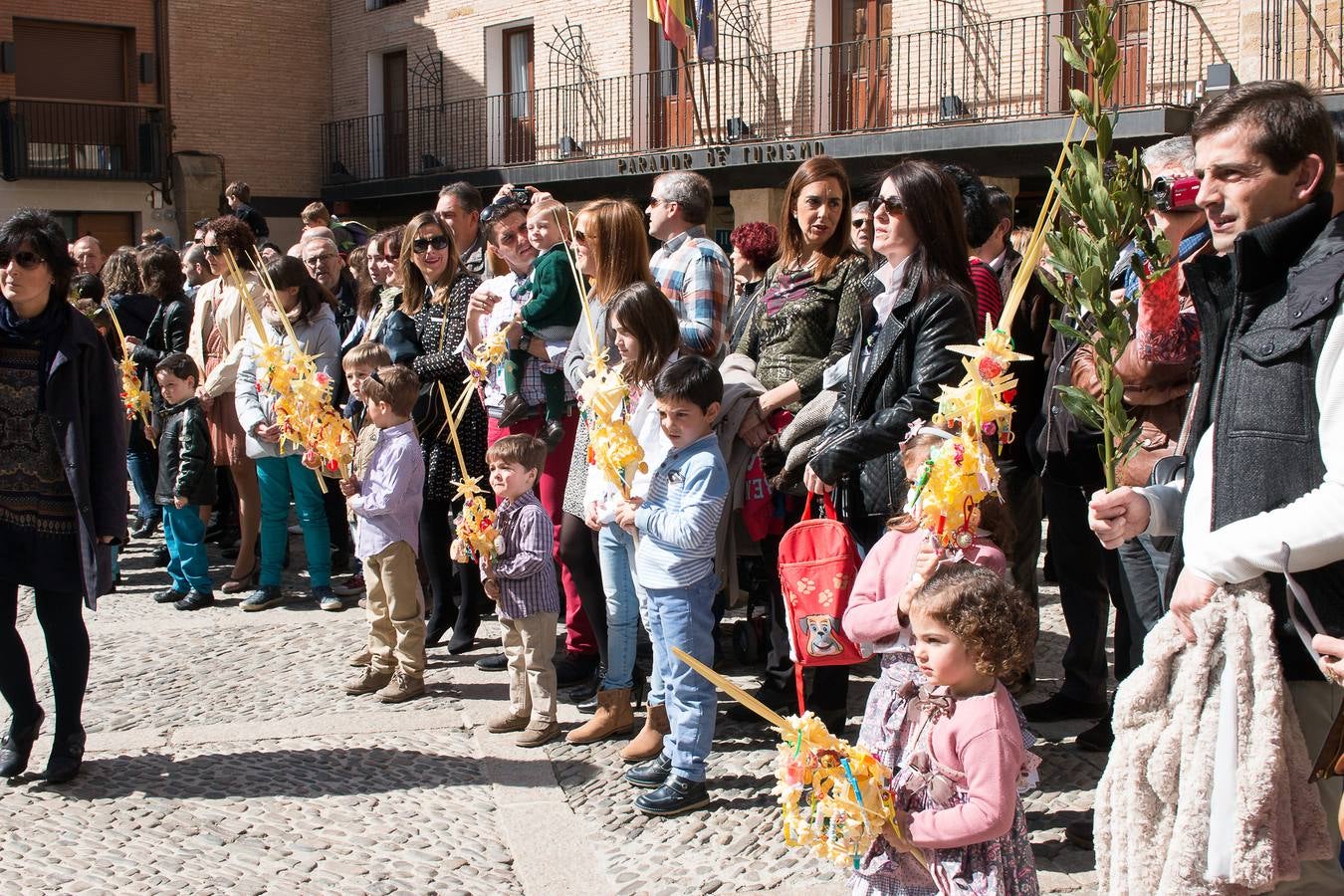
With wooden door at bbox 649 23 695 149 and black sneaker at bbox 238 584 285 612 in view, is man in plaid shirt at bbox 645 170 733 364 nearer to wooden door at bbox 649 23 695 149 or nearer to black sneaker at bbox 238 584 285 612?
black sneaker at bbox 238 584 285 612

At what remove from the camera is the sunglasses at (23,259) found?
198 inches

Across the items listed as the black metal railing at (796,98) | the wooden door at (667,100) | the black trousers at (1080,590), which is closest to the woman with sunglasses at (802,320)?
the black trousers at (1080,590)

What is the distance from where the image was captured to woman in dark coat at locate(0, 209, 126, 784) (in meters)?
Answer: 5.01

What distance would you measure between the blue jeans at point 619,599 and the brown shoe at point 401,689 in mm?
1030

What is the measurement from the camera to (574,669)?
19.6 ft

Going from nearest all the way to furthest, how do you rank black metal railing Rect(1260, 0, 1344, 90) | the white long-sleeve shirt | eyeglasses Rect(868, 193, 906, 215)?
1. the white long-sleeve shirt
2. eyeglasses Rect(868, 193, 906, 215)
3. black metal railing Rect(1260, 0, 1344, 90)

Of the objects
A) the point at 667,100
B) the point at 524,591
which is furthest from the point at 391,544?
the point at 667,100

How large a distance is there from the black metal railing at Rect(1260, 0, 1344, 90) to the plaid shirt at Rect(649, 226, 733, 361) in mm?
11922

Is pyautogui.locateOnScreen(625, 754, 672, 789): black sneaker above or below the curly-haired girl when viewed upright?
below

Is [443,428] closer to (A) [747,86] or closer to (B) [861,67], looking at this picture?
(B) [861,67]

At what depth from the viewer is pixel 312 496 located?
297 inches

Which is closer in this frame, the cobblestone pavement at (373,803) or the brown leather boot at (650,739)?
the cobblestone pavement at (373,803)

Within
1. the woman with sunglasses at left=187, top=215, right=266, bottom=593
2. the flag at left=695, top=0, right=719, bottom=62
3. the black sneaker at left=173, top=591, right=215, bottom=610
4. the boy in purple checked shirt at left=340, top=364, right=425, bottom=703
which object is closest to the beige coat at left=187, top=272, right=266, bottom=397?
the woman with sunglasses at left=187, top=215, right=266, bottom=593

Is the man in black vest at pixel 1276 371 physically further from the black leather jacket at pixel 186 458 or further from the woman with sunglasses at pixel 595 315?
the black leather jacket at pixel 186 458
